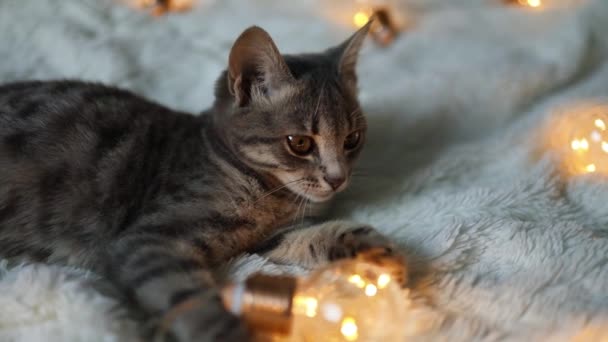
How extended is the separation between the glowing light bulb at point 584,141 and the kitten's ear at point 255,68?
2.42ft

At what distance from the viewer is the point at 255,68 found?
45.8 inches

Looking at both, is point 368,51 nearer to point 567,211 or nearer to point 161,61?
point 161,61

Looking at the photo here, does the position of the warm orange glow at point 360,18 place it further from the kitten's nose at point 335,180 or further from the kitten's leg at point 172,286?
the kitten's leg at point 172,286

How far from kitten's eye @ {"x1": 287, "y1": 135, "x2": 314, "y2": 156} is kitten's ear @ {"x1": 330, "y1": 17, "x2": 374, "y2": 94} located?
201 millimetres

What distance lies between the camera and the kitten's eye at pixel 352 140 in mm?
1214

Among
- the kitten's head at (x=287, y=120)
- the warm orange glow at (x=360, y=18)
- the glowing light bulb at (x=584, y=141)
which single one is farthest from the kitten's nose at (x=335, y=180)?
the warm orange glow at (x=360, y=18)

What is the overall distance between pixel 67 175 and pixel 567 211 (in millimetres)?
1117

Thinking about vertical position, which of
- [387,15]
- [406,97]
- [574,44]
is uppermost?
[387,15]

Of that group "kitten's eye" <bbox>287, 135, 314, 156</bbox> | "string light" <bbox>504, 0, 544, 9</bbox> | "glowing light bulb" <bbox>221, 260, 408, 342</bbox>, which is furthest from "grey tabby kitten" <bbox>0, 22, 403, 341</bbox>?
"string light" <bbox>504, 0, 544, 9</bbox>

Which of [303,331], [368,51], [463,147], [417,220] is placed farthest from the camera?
[368,51]

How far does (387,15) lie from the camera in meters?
1.75

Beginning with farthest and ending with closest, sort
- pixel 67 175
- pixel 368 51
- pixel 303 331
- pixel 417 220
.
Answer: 1. pixel 368 51
2. pixel 417 220
3. pixel 67 175
4. pixel 303 331

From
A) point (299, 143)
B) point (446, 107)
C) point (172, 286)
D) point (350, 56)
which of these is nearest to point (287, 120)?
point (299, 143)

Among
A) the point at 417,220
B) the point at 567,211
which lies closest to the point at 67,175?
the point at 417,220
